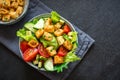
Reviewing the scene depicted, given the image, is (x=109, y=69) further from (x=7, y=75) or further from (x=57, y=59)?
(x=7, y=75)

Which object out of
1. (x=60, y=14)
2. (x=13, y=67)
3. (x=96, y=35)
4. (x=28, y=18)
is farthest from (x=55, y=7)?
(x=13, y=67)

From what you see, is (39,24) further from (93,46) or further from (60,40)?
(93,46)

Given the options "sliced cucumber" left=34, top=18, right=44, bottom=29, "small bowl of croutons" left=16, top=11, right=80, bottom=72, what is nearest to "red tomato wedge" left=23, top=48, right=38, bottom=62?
"small bowl of croutons" left=16, top=11, right=80, bottom=72

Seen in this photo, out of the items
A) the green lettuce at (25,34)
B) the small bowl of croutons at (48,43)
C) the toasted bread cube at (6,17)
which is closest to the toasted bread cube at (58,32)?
the small bowl of croutons at (48,43)

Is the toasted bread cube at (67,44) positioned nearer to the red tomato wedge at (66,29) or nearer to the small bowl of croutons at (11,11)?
the red tomato wedge at (66,29)

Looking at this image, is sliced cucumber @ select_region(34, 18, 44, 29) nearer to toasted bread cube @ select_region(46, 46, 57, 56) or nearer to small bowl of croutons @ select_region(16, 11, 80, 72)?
small bowl of croutons @ select_region(16, 11, 80, 72)

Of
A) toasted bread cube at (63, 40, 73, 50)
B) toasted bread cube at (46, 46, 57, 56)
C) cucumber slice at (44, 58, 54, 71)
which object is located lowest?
cucumber slice at (44, 58, 54, 71)

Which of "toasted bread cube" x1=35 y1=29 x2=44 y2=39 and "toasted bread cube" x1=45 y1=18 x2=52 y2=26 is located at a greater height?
"toasted bread cube" x1=45 y1=18 x2=52 y2=26
